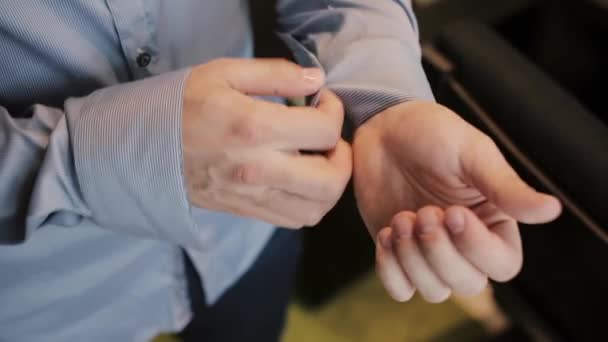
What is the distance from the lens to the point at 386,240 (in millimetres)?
356

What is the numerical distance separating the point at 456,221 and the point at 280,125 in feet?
0.39

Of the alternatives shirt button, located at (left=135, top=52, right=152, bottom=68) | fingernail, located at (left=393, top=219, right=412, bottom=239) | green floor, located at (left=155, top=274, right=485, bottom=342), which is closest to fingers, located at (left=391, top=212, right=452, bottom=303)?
fingernail, located at (left=393, top=219, right=412, bottom=239)

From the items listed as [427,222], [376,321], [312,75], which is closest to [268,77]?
[312,75]

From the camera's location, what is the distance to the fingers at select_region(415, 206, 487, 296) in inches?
13.0

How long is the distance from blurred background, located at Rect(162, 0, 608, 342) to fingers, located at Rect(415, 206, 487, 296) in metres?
0.17

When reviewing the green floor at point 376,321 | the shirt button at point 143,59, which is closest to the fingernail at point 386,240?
the shirt button at point 143,59

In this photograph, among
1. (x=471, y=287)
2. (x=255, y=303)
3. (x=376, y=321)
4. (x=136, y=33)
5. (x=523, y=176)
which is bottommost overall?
(x=376, y=321)

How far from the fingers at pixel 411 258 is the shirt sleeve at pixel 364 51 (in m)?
0.12

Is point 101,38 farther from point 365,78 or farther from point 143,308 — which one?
point 143,308

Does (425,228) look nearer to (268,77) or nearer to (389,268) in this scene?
(389,268)

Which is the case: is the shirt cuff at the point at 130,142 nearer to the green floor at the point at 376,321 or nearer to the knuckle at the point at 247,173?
the knuckle at the point at 247,173

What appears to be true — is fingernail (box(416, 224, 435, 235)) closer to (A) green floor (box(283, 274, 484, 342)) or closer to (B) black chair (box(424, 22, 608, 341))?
(B) black chair (box(424, 22, 608, 341))

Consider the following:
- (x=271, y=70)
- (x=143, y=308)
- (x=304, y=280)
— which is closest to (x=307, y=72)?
(x=271, y=70)

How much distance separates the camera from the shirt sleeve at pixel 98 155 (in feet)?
1.16
